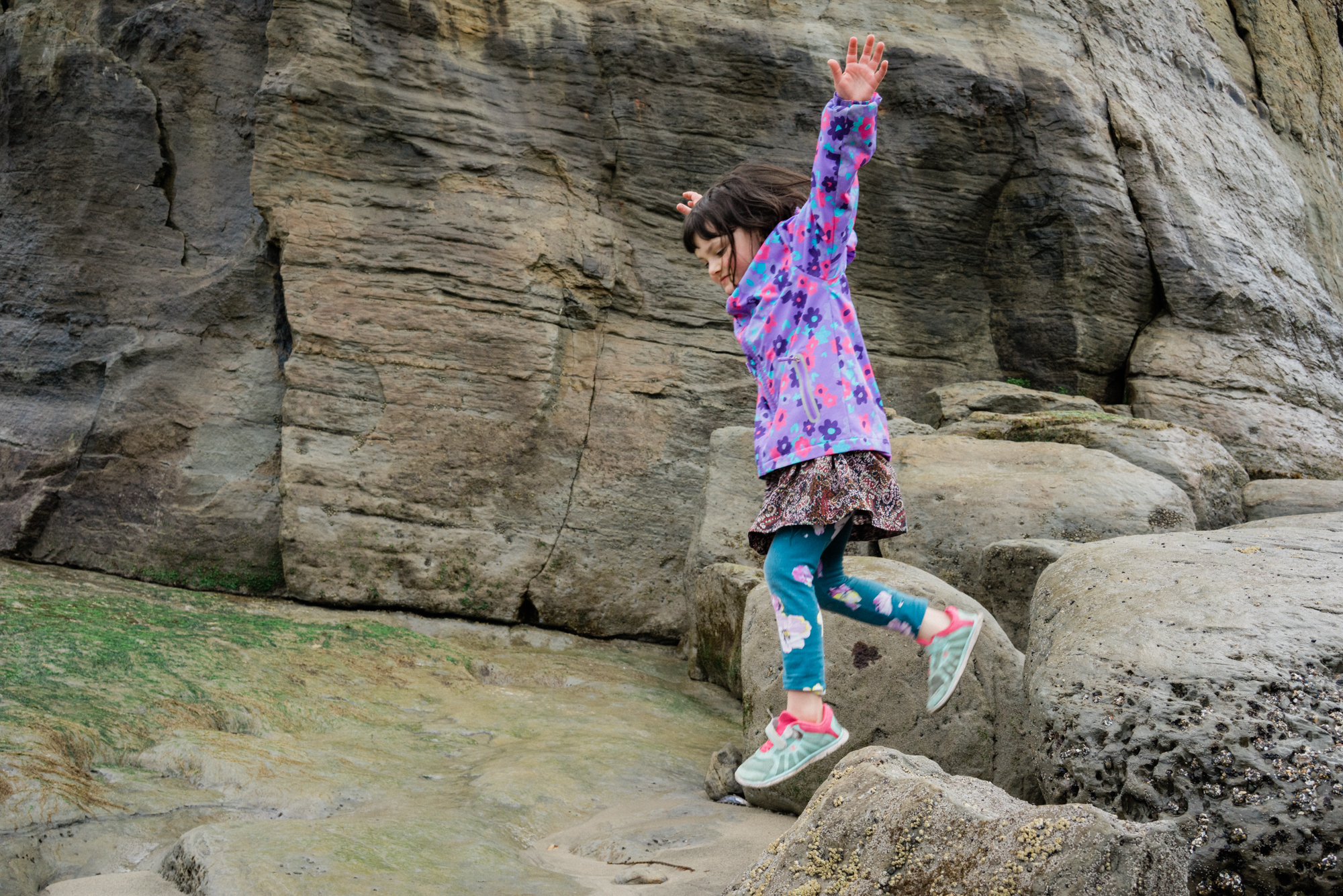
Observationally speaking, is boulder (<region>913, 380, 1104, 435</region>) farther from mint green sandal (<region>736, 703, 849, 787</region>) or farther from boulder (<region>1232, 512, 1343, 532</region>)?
mint green sandal (<region>736, 703, 849, 787</region>)

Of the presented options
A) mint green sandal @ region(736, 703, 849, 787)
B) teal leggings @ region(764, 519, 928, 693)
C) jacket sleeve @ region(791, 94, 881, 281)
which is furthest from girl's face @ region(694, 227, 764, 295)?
mint green sandal @ region(736, 703, 849, 787)

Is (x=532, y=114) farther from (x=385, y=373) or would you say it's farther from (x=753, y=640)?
(x=753, y=640)

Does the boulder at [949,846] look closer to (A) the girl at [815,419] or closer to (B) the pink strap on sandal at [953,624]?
(A) the girl at [815,419]

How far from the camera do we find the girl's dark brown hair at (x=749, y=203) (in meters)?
3.32

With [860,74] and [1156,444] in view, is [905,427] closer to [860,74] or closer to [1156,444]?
[1156,444]

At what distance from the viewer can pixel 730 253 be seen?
3.38 metres

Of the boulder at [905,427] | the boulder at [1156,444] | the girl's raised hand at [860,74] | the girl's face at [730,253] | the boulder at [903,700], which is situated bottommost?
the boulder at [903,700]

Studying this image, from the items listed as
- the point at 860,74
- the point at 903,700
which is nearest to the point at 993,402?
the point at 903,700

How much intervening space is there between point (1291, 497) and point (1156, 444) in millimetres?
783

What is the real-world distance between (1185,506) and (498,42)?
5.09 metres

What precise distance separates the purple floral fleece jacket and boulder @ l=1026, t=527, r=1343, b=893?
84 cm

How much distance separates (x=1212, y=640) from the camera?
282 cm

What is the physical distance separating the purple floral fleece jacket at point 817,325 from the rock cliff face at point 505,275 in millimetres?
3539

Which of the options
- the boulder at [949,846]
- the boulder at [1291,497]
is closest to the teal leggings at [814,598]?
the boulder at [949,846]
